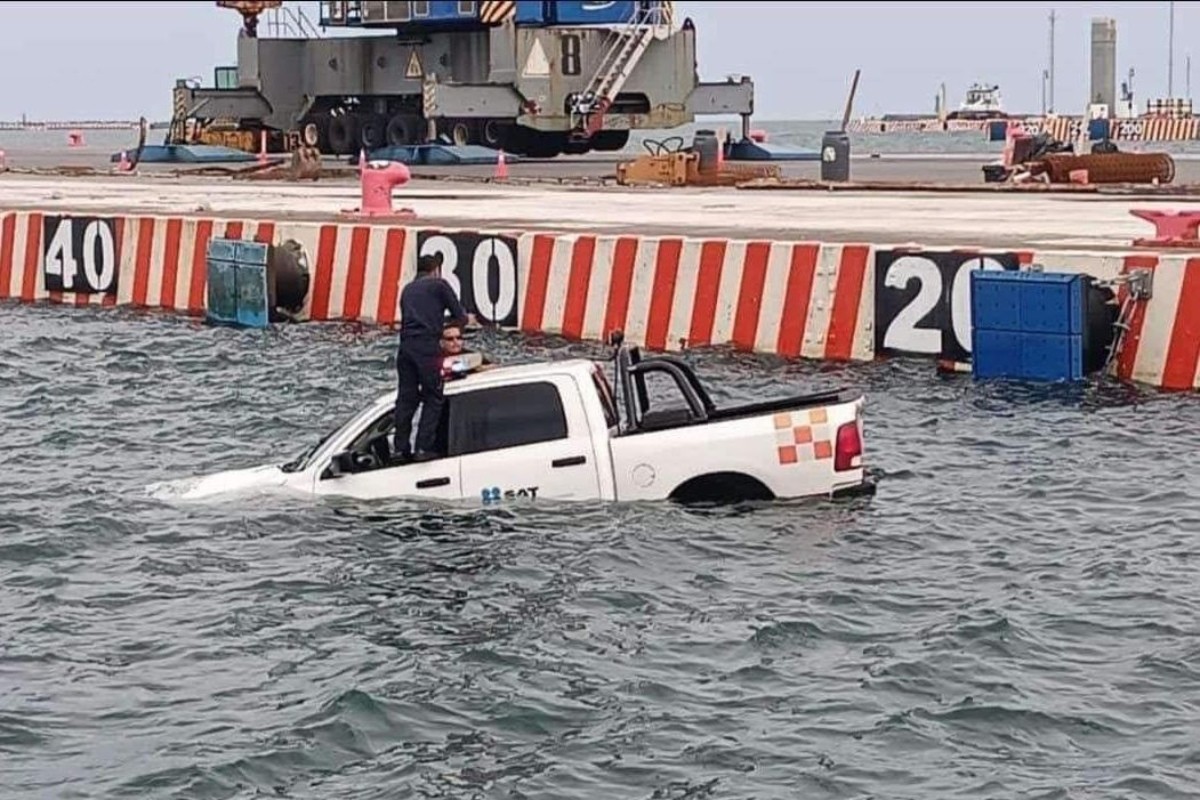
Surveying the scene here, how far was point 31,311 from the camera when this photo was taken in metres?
31.6

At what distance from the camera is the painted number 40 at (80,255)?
32156mm

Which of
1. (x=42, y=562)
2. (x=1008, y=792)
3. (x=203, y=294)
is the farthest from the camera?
(x=203, y=294)

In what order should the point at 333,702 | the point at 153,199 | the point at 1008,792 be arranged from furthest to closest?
1. the point at 153,199
2. the point at 333,702
3. the point at 1008,792

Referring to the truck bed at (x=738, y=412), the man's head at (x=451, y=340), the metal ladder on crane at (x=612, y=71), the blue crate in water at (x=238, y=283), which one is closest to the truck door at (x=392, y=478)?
the man's head at (x=451, y=340)

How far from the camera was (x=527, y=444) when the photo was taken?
1482 centimetres

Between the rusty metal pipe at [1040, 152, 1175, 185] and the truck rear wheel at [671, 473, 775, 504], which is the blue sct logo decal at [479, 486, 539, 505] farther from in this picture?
the rusty metal pipe at [1040, 152, 1175, 185]

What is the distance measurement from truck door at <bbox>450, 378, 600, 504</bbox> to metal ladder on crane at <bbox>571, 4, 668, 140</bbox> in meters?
42.2

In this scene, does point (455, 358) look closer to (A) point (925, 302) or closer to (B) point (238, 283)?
A: (A) point (925, 302)

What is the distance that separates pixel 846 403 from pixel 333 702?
527 cm

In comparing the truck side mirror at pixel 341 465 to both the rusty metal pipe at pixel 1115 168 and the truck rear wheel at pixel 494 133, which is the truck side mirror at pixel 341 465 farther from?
the truck rear wheel at pixel 494 133

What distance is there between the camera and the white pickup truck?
48.2ft

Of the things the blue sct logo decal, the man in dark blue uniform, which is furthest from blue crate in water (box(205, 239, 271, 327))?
the blue sct logo decal

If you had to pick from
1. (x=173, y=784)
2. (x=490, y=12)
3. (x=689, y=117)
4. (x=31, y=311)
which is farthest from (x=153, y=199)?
(x=173, y=784)

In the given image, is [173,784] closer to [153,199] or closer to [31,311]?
[31,311]
